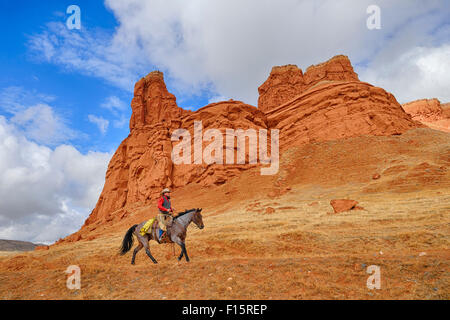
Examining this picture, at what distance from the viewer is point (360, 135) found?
1464 inches

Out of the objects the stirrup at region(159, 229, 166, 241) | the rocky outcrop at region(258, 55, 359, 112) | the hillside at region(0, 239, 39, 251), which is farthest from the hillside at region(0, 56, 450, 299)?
the hillside at region(0, 239, 39, 251)

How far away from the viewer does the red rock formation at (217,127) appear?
39125 mm

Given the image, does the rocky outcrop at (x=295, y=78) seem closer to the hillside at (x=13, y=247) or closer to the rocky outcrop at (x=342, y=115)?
the rocky outcrop at (x=342, y=115)

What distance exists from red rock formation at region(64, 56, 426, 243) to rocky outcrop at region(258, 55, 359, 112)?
2494 centimetres

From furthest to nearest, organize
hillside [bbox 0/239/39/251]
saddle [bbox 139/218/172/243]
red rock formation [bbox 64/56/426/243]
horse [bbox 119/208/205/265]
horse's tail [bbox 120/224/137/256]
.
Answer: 1. hillside [bbox 0/239/39/251]
2. red rock formation [bbox 64/56/426/243]
3. horse's tail [bbox 120/224/137/256]
4. saddle [bbox 139/218/172/243]
5. horse [bbox 119/208/205/265]

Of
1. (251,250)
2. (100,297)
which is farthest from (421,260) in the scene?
(100,297)

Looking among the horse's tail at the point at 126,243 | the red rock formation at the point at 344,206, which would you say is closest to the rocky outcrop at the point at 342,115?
the red rock formation at the point at 344,206

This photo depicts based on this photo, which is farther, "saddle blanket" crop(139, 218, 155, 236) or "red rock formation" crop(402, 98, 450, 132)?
"red rock formation" crop(402, 98, 450, 132)
